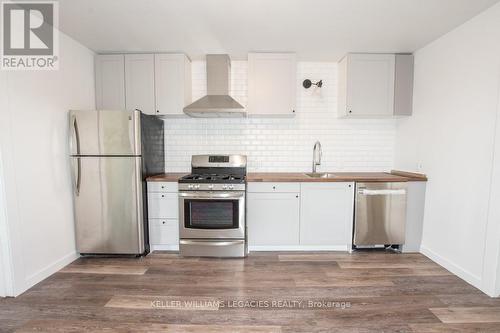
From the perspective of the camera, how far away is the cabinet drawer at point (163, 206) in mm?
2981

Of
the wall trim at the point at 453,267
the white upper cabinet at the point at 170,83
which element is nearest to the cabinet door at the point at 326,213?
the wall trim at the point at 453,267

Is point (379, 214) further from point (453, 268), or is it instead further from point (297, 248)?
point (297, 248)

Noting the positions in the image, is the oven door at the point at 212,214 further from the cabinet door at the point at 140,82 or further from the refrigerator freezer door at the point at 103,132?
the cabinet door at the point at 140,82

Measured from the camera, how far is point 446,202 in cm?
263

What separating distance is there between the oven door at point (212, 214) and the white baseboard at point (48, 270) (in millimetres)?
1277

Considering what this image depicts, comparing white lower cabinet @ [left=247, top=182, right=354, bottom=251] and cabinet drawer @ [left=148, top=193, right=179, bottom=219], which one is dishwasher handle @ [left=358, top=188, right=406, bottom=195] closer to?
white lower cabinet @ [left=247, top=182, right=354, bottom=251]

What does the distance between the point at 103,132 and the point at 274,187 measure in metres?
2.10

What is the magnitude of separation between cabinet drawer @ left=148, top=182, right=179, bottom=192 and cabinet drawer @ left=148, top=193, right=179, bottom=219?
5 cm

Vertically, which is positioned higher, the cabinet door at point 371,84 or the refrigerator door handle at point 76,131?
the cabinet door at point 371,84

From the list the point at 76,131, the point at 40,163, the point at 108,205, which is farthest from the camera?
the point at 108,205

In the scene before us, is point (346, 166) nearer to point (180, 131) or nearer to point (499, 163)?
point (499, 163)

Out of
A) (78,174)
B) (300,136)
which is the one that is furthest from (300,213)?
(78,174)

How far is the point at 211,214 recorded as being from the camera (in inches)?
113

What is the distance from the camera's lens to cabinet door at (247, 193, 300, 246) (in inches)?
117
